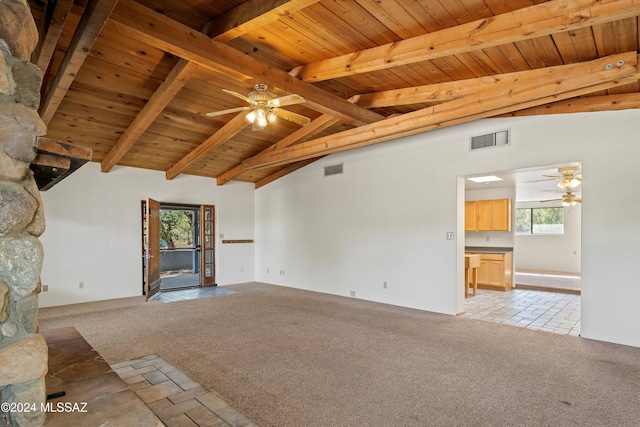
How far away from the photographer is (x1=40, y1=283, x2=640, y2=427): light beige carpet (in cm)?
241

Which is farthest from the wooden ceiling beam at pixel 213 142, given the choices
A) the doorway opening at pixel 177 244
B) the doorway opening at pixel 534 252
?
the doorway opening at pixel 534 252

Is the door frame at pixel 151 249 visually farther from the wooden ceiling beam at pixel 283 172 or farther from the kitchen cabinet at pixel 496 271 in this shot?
the kitchen cabinet at pixel 496 271

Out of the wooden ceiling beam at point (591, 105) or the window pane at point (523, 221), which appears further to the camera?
the window pane at point (523, 221)

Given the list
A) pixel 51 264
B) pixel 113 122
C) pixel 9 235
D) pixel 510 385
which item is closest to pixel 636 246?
pixel 510 385

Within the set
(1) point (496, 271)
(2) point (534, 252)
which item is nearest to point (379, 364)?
(1) point (496, 271)

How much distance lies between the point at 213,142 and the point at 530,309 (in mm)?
5955

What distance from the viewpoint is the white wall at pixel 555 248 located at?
10539mm

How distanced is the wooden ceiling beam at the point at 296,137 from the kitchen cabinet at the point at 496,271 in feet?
15.5

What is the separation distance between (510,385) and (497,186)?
19.0 feet

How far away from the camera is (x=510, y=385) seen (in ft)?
9.20

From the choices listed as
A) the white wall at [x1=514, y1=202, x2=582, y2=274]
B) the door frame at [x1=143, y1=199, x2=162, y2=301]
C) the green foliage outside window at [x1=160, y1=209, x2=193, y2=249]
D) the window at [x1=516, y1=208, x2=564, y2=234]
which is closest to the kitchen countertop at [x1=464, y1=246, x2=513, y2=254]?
the white wall at [x1=514, y1=202, x2=582, y2=274]

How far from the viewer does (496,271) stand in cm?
730

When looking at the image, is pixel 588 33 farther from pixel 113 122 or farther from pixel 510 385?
pixel 113 122

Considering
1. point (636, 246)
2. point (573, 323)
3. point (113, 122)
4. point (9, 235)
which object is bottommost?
point (573, 323)
